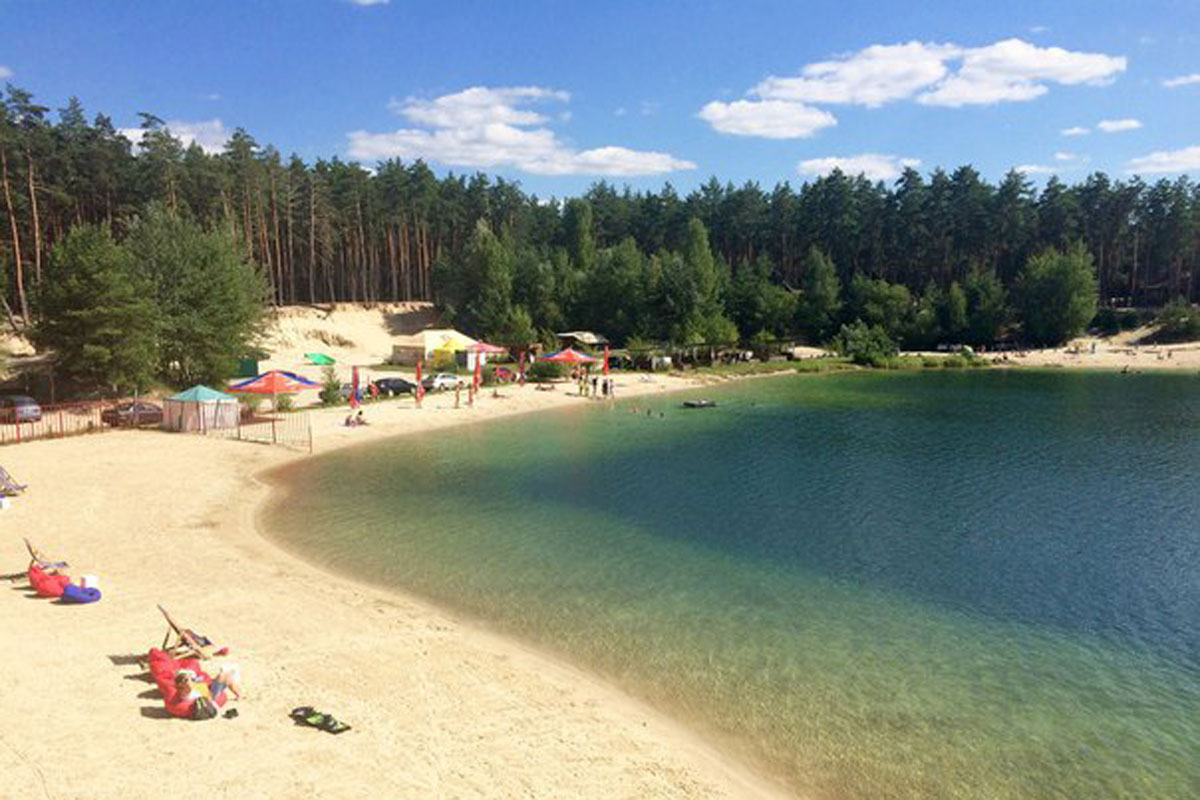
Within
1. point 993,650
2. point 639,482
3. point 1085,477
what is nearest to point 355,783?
point 993,650

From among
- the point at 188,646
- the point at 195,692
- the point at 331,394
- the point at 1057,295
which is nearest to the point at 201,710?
the point at 195,692

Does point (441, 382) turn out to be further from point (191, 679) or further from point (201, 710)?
point (201, 710)

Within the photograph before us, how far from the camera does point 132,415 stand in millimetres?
39625

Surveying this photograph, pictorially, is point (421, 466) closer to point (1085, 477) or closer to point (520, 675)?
point (520, 675)

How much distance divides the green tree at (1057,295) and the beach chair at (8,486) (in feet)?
357

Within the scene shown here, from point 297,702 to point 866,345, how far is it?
89.3 meters

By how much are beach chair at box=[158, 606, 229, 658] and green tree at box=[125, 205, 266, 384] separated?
37.6 m

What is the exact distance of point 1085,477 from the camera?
34.6 meters

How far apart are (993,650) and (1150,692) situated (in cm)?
286

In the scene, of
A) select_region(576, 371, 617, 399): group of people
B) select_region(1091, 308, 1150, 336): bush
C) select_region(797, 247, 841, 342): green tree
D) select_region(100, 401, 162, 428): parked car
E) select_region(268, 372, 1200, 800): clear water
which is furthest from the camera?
select_region(1091, 308, 1150, 336): bush

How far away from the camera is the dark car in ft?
182

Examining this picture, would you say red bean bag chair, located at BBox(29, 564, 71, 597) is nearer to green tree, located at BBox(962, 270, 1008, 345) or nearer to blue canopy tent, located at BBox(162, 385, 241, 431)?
blue canopy tent, located at BBox(162, 385, 241, 431)

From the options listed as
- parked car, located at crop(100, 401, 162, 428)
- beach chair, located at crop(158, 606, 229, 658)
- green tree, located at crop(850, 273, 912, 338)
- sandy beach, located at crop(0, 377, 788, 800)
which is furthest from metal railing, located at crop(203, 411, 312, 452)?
green tree, located at crop(850, 273, 912, 338)

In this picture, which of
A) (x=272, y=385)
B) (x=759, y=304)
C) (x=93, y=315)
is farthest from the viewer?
(x=759, y=304)
